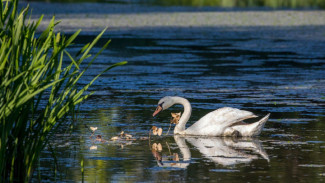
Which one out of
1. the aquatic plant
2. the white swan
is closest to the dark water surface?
the white swan

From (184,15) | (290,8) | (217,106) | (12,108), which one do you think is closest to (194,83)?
(217,106)

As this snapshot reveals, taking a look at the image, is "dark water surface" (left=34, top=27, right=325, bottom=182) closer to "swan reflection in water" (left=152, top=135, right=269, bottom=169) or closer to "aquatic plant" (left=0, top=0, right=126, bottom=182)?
"swan reflection in water" (left=152, top=135, right=269, bottom=169)

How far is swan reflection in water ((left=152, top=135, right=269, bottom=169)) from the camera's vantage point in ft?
28.0

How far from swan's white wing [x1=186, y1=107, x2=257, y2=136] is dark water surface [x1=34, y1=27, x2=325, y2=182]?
0.19 metres

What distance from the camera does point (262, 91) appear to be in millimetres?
14617

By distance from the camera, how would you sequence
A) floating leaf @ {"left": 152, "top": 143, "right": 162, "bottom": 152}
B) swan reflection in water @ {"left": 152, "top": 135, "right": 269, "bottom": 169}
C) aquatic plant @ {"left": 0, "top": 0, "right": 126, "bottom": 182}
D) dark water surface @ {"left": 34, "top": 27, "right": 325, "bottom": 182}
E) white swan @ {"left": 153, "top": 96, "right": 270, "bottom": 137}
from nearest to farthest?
aquatic plant @ {"left": 0, "top": 0, "right": 126, "bottom": 182}
dark water surface @ {"left": 34, "top": 27, "right": 325, "bottom": 182}
swan reflection in water @ {"left": 152, "top": 135, "right": 269, "bottom": 169}
floating leaf @ {"left": 152, "top": 143, "right": 162, "bottom": 152}
white swan @ {"left": 153, "top": 96, "right": 270, "bottom": 137}

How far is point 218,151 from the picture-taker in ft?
30.4

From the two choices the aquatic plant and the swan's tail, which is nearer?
the aquatic plant

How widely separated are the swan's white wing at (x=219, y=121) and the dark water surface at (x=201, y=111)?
0.62 feet

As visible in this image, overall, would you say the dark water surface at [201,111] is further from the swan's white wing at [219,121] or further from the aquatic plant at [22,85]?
the aquatic plant at [22,85]

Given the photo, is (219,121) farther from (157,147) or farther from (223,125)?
(157,147)

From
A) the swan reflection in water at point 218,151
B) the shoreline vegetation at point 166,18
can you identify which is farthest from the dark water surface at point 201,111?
the shoreline vegetation at point 166,18

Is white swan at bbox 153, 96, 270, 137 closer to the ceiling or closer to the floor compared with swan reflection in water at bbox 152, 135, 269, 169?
closer to the ceiling

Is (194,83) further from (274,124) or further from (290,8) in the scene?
(290,8)
